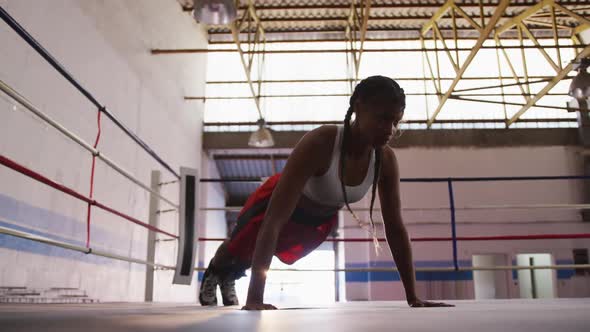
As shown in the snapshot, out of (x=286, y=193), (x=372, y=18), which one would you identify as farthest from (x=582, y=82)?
(x=372, y=18)

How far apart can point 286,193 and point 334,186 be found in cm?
20

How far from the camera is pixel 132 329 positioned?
1.62 ft

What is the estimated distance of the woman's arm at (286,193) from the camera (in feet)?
3.90

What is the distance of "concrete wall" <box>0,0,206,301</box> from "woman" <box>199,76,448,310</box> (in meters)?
1.85

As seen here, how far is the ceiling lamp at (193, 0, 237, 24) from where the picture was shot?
4.03 meters

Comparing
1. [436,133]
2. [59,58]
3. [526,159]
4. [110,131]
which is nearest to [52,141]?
[59,58]

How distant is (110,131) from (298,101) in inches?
199

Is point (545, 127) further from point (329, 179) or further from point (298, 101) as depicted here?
point (329, 179)

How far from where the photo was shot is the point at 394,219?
1.56 m

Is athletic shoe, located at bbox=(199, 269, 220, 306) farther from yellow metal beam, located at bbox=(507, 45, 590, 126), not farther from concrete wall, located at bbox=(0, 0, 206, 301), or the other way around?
yellow metal beam, located at bbox=(507, 45, 590, 126)

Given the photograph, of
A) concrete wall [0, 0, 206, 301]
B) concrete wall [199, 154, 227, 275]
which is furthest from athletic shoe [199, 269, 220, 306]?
concrete wall [199, 154, 227, 275]

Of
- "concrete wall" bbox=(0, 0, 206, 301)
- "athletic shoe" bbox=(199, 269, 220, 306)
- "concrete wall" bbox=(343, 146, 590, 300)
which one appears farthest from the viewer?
"concrete wall" bbox=(343, 146, 590, 300)

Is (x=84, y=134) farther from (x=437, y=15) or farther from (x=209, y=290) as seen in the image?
(x=437, y=15)

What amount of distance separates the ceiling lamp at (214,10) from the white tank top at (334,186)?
2897 mm
